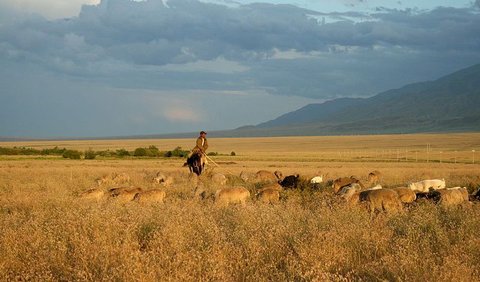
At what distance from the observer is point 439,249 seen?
8602 mm

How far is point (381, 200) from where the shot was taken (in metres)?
14.0

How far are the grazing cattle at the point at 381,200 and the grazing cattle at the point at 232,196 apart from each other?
11.9ft

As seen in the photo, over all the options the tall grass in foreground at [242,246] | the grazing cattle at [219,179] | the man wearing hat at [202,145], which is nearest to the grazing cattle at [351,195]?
the tall grass in foreground at [242,246]

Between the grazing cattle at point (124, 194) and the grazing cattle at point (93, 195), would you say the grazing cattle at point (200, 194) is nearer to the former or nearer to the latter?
the grazing cattle at point (124, 194)

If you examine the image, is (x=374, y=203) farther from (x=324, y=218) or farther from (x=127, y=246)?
(x=127, y=246)

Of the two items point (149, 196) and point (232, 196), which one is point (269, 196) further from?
point (149, 196)

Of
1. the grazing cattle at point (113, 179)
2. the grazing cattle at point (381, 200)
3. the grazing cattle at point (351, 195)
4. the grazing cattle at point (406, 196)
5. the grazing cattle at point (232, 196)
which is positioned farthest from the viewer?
the grazing cattle at point (113, 179)

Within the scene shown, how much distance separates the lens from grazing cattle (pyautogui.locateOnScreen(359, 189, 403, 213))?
536 inches

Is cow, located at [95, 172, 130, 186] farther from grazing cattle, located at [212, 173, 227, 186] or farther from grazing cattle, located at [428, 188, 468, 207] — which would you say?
grazing cattle, located at [428, 188, 468, 207]

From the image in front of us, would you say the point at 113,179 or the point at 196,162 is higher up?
the point at 196,162

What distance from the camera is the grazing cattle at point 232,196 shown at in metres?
15.8

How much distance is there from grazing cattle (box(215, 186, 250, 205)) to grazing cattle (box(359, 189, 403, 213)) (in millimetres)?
3641

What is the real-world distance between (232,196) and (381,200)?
447 centimetres

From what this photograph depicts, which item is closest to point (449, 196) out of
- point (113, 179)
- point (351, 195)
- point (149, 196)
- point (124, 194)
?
point (351, 195)
